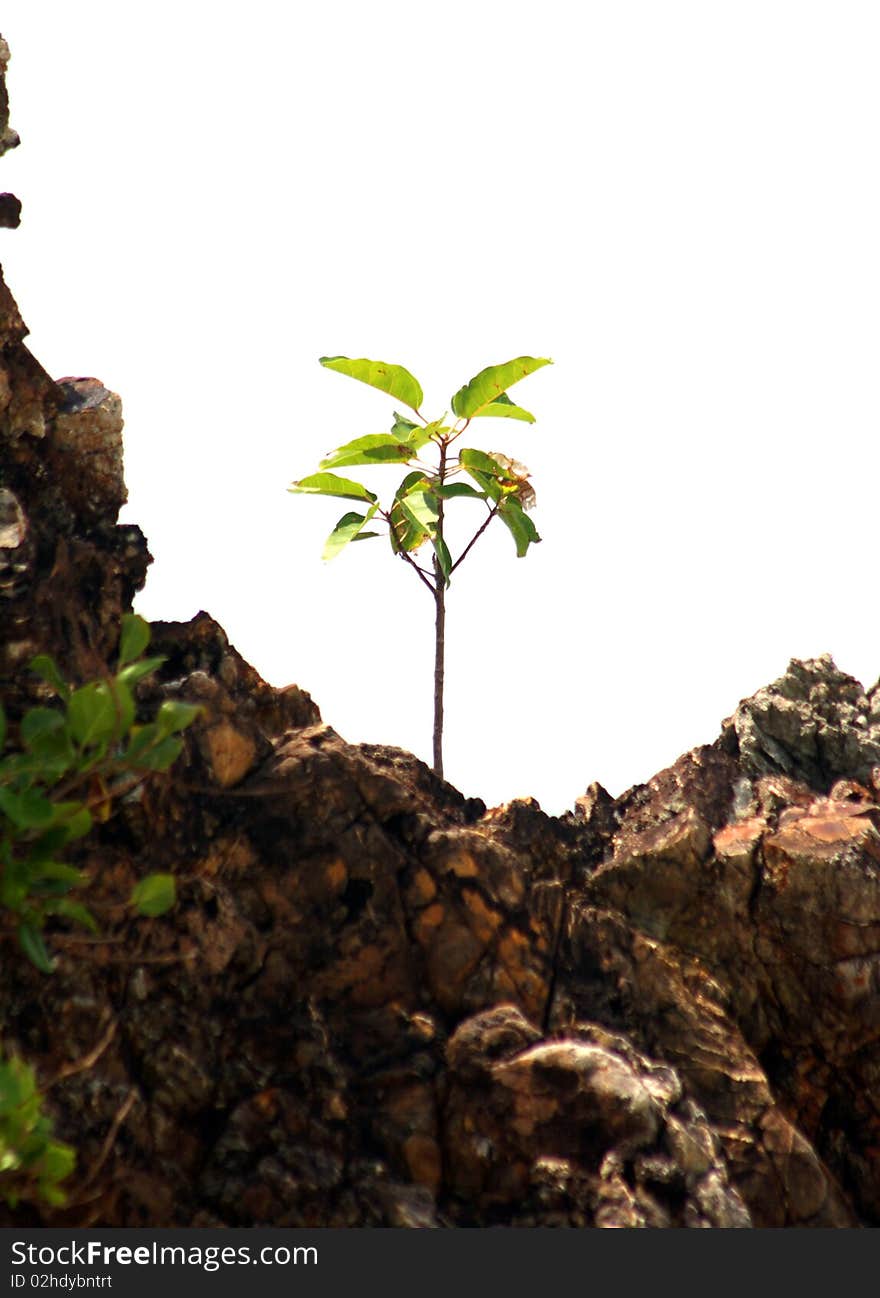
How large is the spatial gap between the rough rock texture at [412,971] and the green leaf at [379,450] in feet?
10.9

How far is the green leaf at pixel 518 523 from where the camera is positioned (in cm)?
1502

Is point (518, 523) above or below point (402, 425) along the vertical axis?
below

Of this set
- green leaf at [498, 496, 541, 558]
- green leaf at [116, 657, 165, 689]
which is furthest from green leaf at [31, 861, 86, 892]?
green leaf at [498, 496, 541, 558]

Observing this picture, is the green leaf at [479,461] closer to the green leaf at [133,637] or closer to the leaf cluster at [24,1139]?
the green leaf at [133,637]

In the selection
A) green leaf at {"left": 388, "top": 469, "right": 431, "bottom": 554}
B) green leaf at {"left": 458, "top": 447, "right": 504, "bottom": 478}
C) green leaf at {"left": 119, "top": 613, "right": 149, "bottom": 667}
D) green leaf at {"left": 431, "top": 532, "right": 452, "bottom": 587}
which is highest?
green leaf at {"left": 458, "top": 447, "right": 504, "bottom": 478}

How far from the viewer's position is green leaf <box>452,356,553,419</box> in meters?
14.4

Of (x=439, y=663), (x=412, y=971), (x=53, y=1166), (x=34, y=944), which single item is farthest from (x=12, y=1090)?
(x=439, y=663)

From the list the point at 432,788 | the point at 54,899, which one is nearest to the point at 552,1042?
the point at 432,788

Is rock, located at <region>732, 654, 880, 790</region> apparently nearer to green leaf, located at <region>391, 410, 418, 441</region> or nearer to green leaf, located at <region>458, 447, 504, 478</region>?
green leaf, located at <region>458, 447, 504, 478</region>

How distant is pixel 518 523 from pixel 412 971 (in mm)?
5672

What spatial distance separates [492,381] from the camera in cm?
1444

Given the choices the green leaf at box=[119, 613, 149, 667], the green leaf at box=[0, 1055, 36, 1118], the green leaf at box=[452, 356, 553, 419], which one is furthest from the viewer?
the green leaf at box=[452, 356, 553, 419]

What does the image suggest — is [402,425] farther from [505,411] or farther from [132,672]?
[132,672]

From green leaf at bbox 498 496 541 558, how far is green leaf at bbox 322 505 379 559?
1.37 metres
